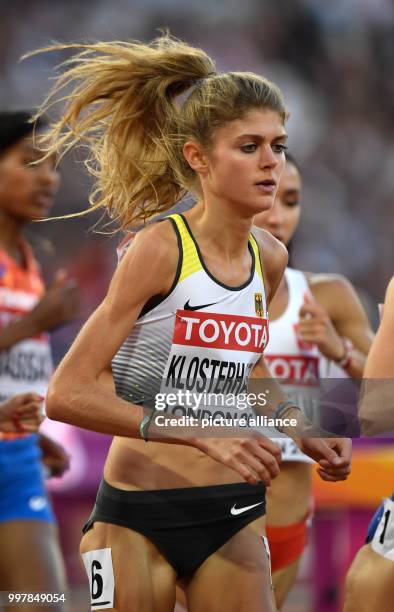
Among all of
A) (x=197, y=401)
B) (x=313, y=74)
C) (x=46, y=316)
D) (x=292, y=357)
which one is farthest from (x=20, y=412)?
(x=313, y=74)

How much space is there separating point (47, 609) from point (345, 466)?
6.51ft

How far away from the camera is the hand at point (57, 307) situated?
4863 mm

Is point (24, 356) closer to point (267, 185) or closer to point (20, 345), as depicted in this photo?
point (20, 345)

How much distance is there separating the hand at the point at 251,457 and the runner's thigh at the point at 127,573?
56cm

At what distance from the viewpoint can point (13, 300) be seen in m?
4.98

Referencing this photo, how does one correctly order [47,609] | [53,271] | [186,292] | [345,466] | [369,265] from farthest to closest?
[369,265] → [53,271] → [47,609] → [186,292] → [345,466]

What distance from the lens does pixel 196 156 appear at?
11.0ft

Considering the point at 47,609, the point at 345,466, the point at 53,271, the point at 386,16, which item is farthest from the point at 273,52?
the point at 345,466

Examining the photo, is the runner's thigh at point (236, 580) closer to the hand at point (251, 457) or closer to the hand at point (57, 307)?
the hand at point (251, 457)

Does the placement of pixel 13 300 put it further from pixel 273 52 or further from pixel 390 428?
pixel 273 52

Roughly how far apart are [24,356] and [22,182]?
2.84ft

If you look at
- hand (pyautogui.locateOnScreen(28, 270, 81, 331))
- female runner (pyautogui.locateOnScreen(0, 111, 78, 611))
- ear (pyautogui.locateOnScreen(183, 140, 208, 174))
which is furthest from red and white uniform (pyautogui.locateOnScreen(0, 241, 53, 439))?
ear (pyautogui.locateOnScreen(183, 140, 208, 174))

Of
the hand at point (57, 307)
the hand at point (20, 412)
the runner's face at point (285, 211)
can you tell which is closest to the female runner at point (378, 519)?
the hand at point (20, 412)

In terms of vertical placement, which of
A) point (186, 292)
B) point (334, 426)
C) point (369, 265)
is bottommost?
point (369, 265)
